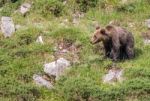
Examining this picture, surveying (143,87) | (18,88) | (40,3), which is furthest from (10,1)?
(143,87)

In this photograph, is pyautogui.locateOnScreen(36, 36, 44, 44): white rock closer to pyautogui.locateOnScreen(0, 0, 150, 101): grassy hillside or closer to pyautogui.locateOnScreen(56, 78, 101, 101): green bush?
pyautogui.locateOnScreen(0, 0, 150, 101): grassy hillside

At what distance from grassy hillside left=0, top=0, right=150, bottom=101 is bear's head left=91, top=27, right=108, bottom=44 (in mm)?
411

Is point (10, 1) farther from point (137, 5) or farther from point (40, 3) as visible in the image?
point (137, 5)

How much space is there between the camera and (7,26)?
15859mm

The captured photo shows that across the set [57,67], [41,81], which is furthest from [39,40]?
[41,81]

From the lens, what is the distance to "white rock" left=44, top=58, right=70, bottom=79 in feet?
45.7

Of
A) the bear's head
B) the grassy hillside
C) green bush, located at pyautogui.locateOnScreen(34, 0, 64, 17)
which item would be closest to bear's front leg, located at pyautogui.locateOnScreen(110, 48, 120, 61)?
the grassy hillside

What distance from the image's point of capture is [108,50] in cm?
1455

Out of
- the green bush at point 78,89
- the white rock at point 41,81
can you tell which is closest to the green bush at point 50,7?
the white rock at point 41,81

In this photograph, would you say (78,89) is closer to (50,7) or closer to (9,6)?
(50,7)

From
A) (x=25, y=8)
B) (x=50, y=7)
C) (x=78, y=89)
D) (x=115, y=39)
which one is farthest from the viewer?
(x=25, y=8)

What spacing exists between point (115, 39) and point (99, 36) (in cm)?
39

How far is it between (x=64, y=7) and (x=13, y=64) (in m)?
3.18

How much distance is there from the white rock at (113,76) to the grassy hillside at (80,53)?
0.12 m
